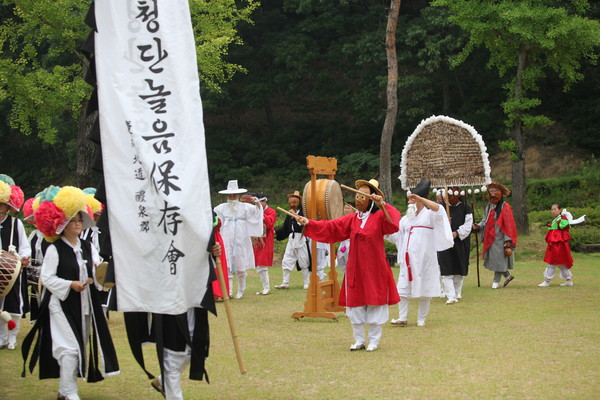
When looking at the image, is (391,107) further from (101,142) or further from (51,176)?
(51,176)

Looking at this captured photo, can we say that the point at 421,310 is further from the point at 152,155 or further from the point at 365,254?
the point at 152,155

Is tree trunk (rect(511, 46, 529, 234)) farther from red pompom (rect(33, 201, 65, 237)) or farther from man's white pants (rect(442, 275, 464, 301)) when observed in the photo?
red pompom (rect(33, 201, 65, 237))

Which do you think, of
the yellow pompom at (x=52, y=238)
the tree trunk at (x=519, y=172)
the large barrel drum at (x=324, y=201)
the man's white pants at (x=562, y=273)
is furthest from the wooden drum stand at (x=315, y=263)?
the tree trunk at (x=519, y=172)

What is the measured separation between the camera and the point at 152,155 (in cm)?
575

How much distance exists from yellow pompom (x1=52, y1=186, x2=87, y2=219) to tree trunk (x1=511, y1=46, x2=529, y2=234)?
60.8 feet

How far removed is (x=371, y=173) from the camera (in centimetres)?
3209

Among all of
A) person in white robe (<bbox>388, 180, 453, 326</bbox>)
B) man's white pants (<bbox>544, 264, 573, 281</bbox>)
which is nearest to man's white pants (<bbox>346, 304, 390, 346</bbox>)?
person in white robe (<bbox>388, 180, 453, 326</bbox>)

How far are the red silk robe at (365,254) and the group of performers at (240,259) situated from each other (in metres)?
0.01

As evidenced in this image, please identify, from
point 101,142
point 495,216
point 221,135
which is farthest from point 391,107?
point 101,142

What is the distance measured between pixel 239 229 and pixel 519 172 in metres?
12.3

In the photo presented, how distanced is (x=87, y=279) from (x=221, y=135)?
30.5 m

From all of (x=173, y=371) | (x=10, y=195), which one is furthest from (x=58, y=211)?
(x=10, y=195)

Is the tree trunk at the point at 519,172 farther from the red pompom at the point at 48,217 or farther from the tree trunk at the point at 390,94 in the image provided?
the red pompom at the point at 48,217

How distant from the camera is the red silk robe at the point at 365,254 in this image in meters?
8.49
